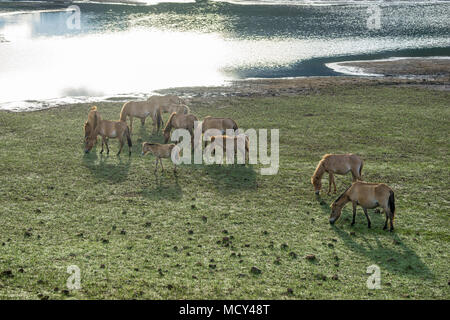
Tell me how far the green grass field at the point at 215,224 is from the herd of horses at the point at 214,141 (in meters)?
0.65

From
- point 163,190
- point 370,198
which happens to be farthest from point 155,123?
point 370,198

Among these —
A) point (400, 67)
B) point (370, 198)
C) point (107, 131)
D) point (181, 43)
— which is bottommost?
point (370, 198)

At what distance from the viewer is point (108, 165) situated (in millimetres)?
21359

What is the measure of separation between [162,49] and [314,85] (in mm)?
30106

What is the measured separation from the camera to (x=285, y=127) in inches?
1091

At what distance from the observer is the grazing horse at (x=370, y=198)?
49.0ft

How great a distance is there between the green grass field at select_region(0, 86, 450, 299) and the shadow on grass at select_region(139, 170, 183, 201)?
38 mm

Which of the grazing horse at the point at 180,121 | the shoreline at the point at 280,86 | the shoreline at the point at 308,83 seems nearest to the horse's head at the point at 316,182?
the grazing horse at the point at 180,121

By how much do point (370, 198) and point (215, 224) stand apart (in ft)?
15.3

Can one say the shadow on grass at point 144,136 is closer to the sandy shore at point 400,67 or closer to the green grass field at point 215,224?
the green grass field at point 215,224

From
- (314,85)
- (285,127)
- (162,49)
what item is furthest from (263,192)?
(162,49)

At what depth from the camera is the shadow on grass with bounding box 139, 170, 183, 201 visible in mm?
18109

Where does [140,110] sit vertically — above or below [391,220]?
above

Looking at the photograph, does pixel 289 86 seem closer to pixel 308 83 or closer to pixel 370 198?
pixel 308 83
